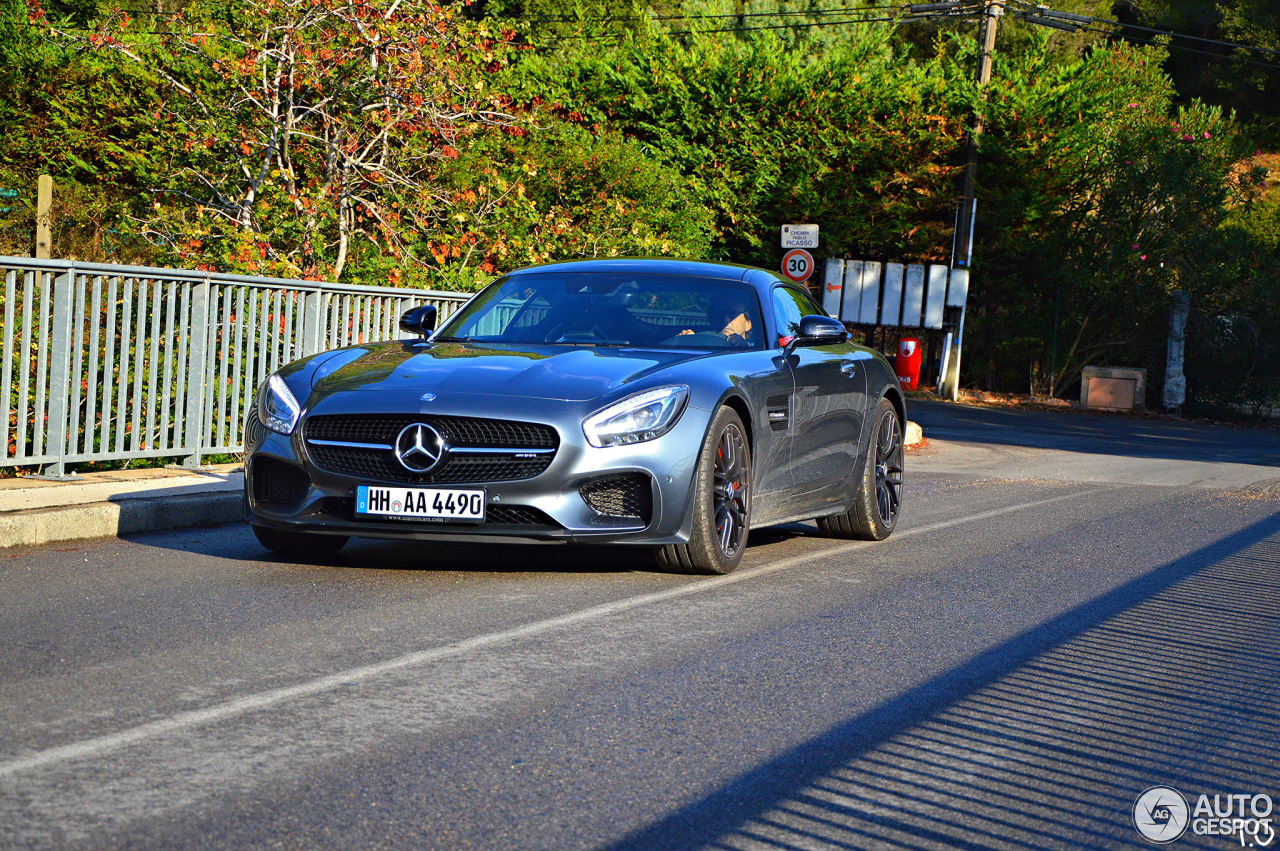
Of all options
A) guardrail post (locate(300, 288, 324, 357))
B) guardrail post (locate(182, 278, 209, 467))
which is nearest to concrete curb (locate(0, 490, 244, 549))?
guardrail post (locate(182, 278, 209, 467))

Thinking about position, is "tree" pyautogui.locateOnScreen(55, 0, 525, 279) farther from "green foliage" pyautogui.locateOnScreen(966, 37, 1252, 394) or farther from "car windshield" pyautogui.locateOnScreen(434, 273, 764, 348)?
"green foliage" pyautogui.locateOnScreen(966, 37, 1252, 394)

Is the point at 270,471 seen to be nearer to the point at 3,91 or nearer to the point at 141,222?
the point at 141,222

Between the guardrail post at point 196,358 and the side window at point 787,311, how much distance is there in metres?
3.65

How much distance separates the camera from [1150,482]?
13.9 meters

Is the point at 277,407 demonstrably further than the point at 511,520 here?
Yes

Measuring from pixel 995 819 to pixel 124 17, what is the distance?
14.1 metres

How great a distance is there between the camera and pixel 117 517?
25.3ft

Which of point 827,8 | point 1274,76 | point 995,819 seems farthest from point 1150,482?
point 1274,76

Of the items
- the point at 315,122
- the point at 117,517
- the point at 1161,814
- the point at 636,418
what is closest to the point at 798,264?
the point at 315,122

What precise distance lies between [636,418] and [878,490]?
108 inches

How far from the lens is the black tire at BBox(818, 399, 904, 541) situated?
28.3ft

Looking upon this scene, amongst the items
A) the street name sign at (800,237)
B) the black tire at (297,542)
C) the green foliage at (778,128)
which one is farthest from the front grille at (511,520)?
the green foliage at (778,128)

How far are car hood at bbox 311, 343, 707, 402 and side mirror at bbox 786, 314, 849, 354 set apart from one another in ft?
2.47

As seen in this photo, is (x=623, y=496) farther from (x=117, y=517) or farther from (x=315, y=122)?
(x=315, y=122)
